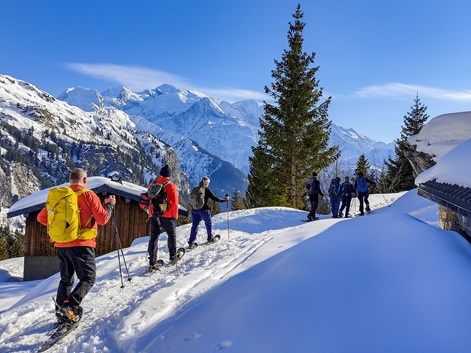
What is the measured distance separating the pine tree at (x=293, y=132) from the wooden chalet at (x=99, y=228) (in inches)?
395

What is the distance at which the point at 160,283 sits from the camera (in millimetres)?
6223

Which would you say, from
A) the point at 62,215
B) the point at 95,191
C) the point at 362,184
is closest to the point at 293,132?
the point at 362,184

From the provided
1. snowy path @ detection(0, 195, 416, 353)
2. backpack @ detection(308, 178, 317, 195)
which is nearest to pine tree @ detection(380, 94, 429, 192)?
backpack @ detection(308, 178, 317, 195)

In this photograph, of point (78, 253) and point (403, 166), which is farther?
point (403, 166)

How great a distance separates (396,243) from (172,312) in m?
3.50

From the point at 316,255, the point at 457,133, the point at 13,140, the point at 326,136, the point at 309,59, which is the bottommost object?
the point at 316,255

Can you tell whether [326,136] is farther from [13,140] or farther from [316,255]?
[13,140]

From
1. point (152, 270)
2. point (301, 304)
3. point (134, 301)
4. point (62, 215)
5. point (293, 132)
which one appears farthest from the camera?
point (293, 132)

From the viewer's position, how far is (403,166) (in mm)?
31797

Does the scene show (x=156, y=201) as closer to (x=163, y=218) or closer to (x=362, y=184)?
(x=163, y=218)

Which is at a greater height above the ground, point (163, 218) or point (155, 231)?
point (163, 218)

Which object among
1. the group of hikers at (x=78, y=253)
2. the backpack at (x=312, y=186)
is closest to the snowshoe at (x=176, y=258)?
the group of hikers at (x=78, y=253)

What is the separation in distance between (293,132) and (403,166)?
49.3 ft

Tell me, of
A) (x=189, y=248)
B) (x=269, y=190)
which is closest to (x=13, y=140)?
(x=269, y=190)
